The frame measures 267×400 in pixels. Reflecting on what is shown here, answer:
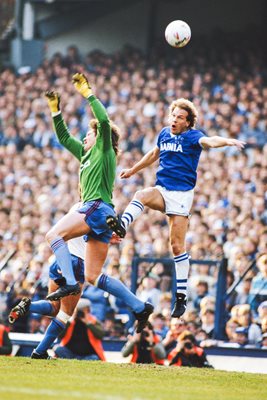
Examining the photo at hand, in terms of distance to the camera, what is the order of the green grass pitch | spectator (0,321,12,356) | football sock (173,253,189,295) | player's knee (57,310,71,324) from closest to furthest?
the green grass pitch
player's knee (57,310,71,324)
football sock (173,253,189,295)
spectator (0,321,12,356)

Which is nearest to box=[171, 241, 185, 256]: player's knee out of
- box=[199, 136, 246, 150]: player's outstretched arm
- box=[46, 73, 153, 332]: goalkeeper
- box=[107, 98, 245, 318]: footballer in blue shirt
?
box=[107, 98, 245, 318]: footballer in blue shirt

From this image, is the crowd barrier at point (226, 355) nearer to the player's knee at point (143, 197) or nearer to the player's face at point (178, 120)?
the player's knee at point (143, 197)

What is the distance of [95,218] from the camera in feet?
38.8

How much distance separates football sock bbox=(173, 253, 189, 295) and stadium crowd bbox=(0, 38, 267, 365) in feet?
8.86

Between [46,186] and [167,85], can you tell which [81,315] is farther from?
[167,85]

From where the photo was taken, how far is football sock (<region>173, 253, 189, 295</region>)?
12.6 metres

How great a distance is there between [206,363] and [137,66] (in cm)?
1605

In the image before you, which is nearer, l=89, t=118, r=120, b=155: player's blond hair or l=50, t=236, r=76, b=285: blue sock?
l=50, t=236, r=76, b=285: blue sock

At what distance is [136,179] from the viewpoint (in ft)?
74.4

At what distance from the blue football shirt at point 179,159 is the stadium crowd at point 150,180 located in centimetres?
342

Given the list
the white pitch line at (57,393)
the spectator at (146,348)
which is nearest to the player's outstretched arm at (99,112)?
the white pitch line at (57,393)

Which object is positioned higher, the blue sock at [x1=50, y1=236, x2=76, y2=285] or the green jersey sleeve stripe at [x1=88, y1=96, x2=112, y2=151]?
the green jersey sleeve stripe at [x1=88, y1=96, x2=112, y2=151]

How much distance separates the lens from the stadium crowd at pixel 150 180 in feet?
53.1

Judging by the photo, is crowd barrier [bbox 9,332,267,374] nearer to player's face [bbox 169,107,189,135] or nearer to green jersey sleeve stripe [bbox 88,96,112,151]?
player's face [bbox 169,107,189,135]
